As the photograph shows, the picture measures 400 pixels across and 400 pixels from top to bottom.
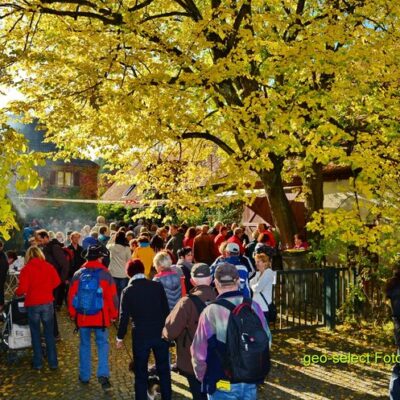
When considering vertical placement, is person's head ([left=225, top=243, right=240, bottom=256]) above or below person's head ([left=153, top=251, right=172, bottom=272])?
above

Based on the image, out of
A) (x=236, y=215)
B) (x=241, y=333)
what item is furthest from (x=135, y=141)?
(x=236, y=215)

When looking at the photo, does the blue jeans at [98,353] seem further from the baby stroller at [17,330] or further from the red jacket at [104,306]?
the baby stroller at [17,330]

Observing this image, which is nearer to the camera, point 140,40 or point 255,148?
point 255,148

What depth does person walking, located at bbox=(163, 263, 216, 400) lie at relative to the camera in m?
5.55

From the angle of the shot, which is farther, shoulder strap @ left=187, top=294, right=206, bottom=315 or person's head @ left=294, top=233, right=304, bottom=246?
person's head @ left=294, top=233, right=304, bottom=246

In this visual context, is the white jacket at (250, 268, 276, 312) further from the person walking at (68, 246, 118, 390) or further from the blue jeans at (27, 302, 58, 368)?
the blue jeans at (27, 302, 58, 368)

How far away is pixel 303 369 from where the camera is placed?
8125mm

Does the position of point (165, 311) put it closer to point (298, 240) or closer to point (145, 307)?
point (145, 307)

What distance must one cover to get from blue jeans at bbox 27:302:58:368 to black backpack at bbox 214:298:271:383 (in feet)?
15.6

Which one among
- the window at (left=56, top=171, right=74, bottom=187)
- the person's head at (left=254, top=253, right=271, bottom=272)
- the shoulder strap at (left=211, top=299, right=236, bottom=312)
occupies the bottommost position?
the shoulder strap at (left=211, top=299, right=236, bottom=312)

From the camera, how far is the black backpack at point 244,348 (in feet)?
13.9

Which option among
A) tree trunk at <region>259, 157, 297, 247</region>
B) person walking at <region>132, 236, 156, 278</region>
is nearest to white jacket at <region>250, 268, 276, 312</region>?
person walking at <region>132, 236, 156, 278</region>

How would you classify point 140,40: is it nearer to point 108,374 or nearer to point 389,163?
point 389,163

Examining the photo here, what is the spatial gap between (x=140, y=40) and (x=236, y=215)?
55.5 feet
